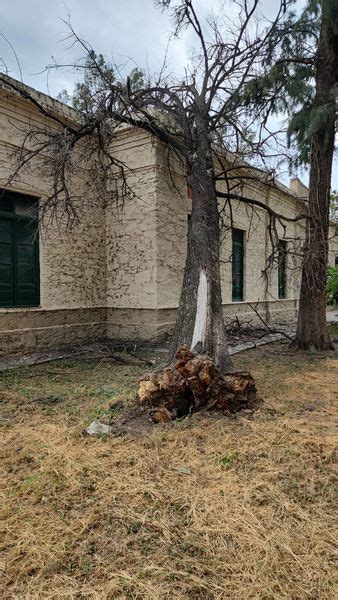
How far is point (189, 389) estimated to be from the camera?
361 cm

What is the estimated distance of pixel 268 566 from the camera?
168cm

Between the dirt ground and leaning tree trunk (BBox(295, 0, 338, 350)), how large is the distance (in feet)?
11.7

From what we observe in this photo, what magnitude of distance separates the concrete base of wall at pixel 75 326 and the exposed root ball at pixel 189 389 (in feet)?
12.5

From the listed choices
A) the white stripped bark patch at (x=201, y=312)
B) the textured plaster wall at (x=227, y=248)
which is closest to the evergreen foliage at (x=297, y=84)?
the textured plaster wall at (x=227, y=248)

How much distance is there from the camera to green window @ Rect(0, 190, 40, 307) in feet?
21.3

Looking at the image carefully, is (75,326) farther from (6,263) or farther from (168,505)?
(168,505)

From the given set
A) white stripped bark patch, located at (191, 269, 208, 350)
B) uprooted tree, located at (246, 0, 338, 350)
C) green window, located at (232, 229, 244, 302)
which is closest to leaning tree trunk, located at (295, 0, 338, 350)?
uprooted tree, located at (246, 0, 338, 350)

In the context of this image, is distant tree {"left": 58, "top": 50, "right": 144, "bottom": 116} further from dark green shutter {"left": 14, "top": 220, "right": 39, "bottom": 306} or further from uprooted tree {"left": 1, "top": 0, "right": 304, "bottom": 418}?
dark green shutter {"left": 14, "top": 220, "right": 39, "bottom": 306}

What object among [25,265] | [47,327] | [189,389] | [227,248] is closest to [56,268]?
[25,265]

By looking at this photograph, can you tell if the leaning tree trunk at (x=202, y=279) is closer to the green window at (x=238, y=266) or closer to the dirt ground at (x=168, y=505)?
the dirt ground at (x=168, y=505)

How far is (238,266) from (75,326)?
570cm

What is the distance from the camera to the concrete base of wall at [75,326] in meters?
Answer: 6.53

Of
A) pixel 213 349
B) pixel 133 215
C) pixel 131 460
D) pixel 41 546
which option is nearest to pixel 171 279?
pixel 133 215

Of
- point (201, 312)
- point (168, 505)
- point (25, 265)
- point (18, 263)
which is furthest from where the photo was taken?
point (25, 265)
